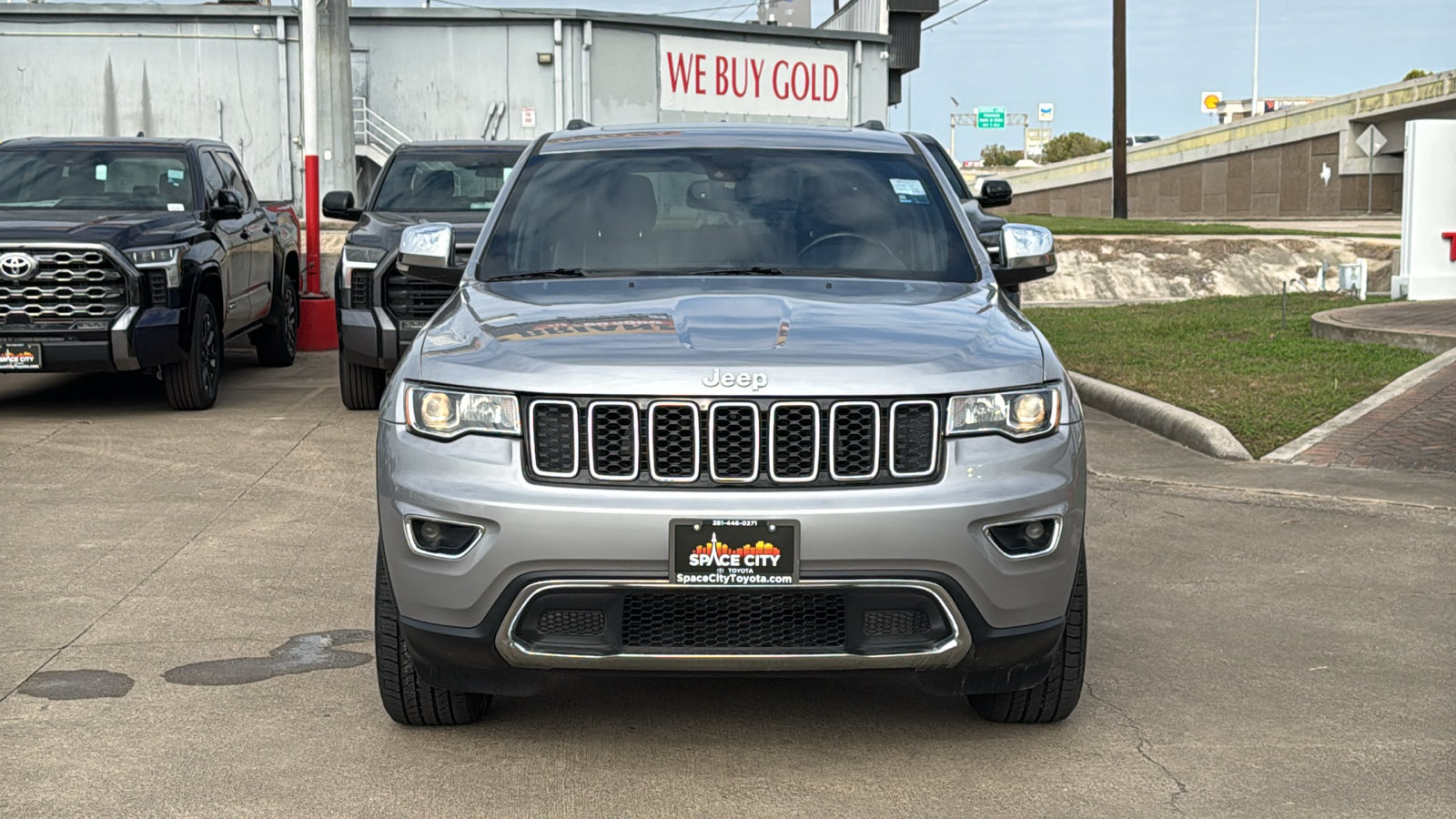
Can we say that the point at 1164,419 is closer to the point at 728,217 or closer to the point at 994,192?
the point at 994,192

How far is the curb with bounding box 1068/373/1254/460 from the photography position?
376 inches

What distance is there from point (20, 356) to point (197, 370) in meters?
1.13

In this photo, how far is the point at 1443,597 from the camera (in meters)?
6.42

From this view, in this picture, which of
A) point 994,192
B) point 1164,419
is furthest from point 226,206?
point 1164,419

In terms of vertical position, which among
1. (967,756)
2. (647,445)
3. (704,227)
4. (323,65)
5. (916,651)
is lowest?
(967,756)

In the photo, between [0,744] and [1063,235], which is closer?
[0,744]

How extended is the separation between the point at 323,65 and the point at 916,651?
2171 centimetres

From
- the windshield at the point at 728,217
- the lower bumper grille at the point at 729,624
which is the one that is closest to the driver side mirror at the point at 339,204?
the windshield at the point at 728,217

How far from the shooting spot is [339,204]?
1198cm

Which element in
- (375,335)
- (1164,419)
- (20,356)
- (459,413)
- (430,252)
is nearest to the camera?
(459,413)

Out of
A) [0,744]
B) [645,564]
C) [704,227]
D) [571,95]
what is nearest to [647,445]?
[645,564]

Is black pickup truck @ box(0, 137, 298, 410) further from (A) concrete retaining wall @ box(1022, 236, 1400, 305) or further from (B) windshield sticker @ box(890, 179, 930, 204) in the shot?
(A) concrete retaining wall @ box(1022, 236, 1400, 305)

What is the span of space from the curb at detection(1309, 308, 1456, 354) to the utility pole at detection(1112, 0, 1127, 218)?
22.7m

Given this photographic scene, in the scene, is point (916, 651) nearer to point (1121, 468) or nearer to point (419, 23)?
point (1121, 468)
